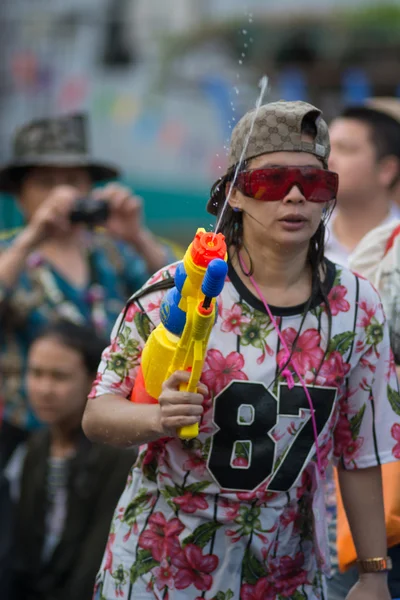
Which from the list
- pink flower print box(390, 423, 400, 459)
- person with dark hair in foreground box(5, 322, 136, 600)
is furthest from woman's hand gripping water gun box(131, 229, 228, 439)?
person with dark hair in foreground box(5, 322, 136, 600)

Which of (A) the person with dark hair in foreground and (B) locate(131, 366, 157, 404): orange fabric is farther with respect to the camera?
(A) the person with dark hair in foreground

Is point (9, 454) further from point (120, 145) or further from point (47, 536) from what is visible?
point (120, 145)

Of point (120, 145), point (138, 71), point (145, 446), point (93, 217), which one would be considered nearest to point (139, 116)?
point (120, 145)

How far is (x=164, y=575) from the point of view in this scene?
2.96 meters

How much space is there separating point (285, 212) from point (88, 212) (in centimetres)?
254

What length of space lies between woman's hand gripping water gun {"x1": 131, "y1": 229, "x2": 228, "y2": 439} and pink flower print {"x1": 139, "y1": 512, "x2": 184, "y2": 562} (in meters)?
0.39

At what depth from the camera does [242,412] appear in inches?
113

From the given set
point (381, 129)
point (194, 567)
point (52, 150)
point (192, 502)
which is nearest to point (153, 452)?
point (192, 502)

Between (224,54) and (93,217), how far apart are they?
9188 millimetres

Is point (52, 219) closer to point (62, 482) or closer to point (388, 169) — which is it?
point (62, 482)

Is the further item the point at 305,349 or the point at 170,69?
the point at 170,69

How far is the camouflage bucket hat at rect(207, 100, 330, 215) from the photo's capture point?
2.88 meters

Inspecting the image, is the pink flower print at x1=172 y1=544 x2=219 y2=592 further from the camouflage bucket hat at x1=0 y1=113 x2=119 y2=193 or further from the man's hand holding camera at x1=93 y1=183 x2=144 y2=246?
the camouflage bucket hat at x1=0 y1=113 x2=119 y2=193

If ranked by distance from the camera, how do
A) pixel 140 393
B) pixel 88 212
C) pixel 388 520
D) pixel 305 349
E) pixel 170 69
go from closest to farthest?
1. pixel 140 393
2. pixel 305 349
3. pixel 388 520
4. pixel 88 212
5. pixel 170 69
